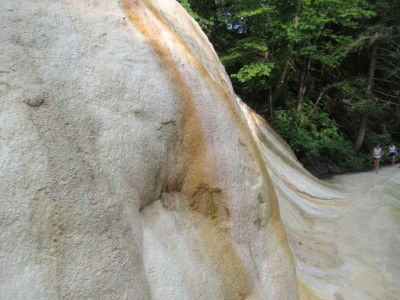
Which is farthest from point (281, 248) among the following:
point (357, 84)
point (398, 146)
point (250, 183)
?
point (398, 146)

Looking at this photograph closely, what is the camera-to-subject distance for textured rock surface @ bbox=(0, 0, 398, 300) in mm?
1916

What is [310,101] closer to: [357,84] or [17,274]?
[357,84]

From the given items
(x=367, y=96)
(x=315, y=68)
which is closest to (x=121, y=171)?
(x=367, y=96)

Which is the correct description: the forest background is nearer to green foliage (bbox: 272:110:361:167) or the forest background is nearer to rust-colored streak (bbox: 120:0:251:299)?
green foliage (bbox: 272:110:361:167)

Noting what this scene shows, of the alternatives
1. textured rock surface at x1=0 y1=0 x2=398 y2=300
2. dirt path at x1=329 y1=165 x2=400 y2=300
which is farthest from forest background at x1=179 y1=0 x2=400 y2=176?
textured rock surface at x1=0 y1=0 x2=398 y2=300

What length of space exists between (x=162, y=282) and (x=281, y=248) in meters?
1.66

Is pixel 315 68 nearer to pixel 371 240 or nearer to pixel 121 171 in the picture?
pixel 371 240

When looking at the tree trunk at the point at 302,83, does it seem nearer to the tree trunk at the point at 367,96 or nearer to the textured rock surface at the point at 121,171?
the tree trunk at the point at 367,96

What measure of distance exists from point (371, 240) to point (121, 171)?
5.91m

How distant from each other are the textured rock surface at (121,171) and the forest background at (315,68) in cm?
805

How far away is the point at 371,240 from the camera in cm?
631

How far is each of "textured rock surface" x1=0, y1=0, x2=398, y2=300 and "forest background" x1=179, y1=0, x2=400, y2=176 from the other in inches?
317

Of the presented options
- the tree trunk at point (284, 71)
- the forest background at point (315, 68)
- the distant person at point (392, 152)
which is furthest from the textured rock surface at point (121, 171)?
the distant person at point (392, 152)

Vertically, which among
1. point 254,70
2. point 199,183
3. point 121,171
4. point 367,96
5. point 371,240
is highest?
point 254,70
